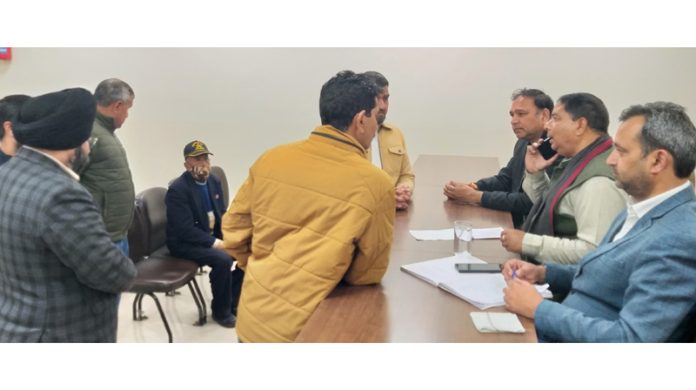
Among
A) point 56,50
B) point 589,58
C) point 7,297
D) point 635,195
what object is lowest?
point 7,297

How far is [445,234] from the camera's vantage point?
2084 millimetres

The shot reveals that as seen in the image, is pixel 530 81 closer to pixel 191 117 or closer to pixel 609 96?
pixel 609 96

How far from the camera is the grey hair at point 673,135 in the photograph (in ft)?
3.95

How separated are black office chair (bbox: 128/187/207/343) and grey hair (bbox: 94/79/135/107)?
23.3 inches

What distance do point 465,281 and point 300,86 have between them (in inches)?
100

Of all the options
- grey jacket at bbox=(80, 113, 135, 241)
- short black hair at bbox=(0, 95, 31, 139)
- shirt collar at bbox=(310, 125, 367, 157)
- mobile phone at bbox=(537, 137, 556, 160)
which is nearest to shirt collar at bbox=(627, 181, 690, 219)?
shirt collar at bbox=(310, 125, 367, 157)

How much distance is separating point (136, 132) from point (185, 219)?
2.55 ft

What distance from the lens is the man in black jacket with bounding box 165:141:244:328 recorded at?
289 cm

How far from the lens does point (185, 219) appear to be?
2889 millimetres

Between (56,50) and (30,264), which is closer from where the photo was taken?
(30,264)

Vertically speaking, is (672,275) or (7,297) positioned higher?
(672,275)

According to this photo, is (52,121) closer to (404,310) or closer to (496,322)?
(404,310)
